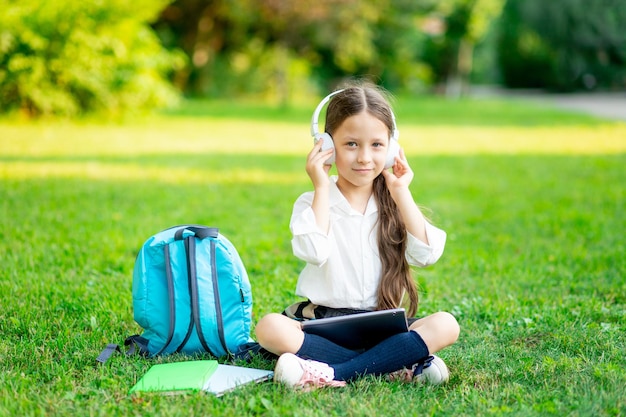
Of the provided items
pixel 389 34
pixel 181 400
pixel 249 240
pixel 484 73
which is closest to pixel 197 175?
pixel 249 240

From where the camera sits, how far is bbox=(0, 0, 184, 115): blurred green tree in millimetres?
12539

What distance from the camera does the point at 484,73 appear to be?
3969 centimetres

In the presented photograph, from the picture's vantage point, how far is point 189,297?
3316 millimetres

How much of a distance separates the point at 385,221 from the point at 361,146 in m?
0.37

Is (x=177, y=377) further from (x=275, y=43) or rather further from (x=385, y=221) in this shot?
(x=275, y=43)

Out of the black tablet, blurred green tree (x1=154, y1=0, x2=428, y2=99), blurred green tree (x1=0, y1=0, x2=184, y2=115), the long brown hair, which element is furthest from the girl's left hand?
blurred green tree (x1=154, y1=0, x2=428, y2=99)

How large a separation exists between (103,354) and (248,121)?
13.6 m

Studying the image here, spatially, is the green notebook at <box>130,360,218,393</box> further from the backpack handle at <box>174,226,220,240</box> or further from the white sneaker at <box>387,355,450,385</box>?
the white sneaker at <box>387,355,450,385</box>

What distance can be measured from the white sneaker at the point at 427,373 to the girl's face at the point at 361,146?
0.84 m

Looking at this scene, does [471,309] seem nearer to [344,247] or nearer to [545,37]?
[344,247]

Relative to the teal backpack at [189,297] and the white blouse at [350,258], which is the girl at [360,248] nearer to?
the white blouse at [350,258]

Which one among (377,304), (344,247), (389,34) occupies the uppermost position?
(389,34)

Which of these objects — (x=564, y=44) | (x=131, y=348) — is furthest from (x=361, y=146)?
(x=564, y=44)

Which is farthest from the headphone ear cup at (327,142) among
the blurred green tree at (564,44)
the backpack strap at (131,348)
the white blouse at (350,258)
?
the blurred green tree at (564,44)
